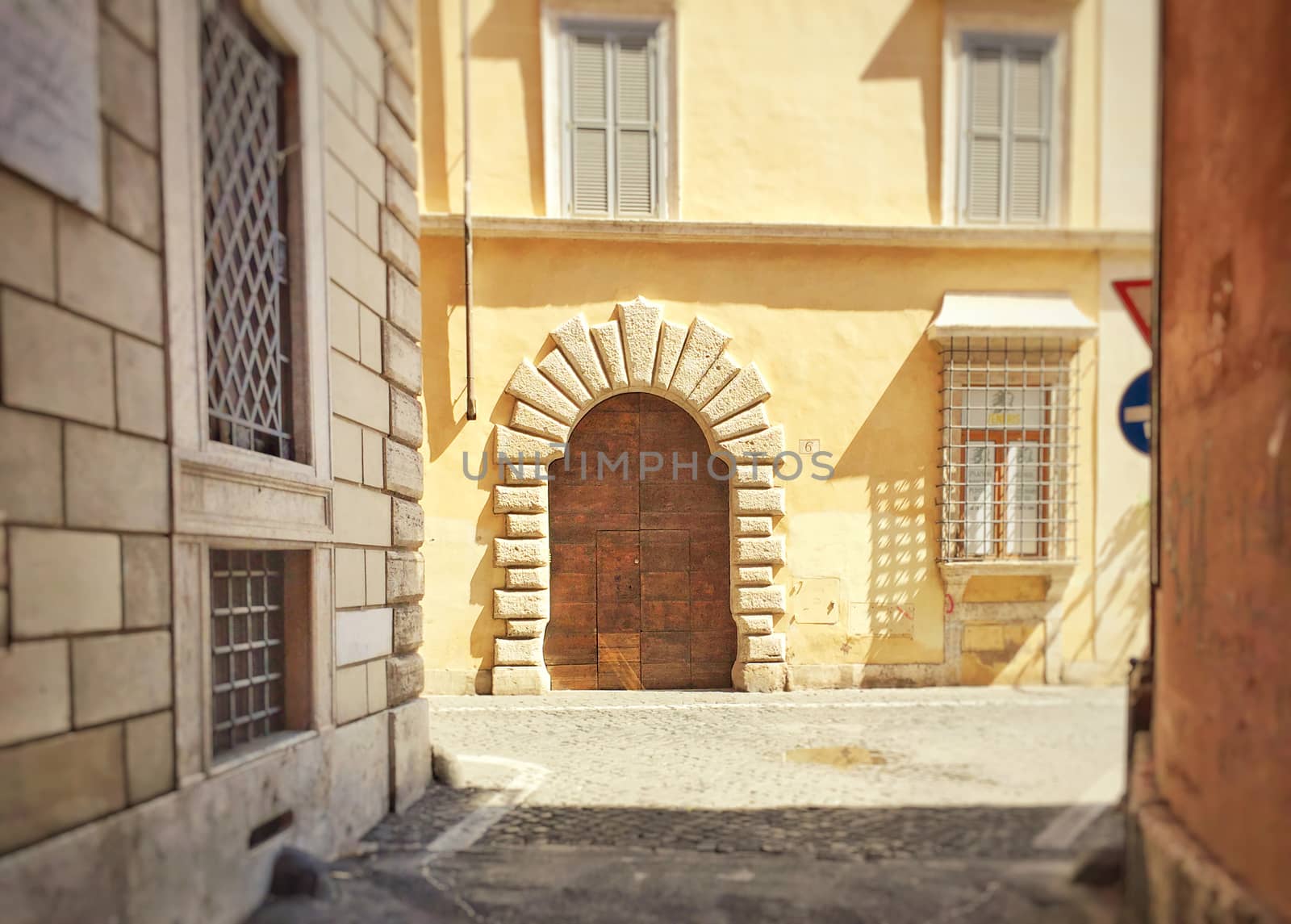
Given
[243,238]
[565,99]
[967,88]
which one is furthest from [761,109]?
[243,238]

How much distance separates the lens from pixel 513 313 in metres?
8.17

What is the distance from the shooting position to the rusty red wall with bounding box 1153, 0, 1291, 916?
2.13 metres

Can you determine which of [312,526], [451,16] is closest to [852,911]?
[312,526]

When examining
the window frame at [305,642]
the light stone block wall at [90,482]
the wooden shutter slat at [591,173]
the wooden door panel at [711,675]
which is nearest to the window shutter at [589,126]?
the wooden shutter slat at [591,173]

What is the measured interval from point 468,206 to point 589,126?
1.39 meters

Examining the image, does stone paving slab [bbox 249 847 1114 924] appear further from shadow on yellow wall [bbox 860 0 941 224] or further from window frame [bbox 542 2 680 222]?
shadow on yellow wall [bbox 860 0 941 224]

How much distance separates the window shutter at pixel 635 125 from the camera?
27.2 ft

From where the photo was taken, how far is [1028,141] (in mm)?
8320

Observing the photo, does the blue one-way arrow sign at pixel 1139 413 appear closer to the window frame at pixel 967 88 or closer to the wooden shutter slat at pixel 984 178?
the window frame at pixel 967 88

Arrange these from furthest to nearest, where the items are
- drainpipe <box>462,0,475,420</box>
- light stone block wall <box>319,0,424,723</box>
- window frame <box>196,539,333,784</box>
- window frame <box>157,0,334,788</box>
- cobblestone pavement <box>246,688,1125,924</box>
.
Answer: drainpipe <box>462,0,475,420</box> → light stone block wall <box>319,0,424,723</box> → window frame <box>196,539,333,784</box> → cobblestone pavement <box>246,688,1125,924</box> → window frame <box>157,0,334,788</box>

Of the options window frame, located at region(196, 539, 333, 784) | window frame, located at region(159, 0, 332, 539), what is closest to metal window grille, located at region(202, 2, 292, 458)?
window frame, located at region(159, 0, 332, 539)

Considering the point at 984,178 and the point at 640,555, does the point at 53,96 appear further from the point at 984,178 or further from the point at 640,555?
the point at 984,178

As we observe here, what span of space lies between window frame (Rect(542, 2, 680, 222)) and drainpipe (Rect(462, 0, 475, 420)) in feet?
2.18

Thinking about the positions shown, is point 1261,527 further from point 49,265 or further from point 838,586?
point 838,586
